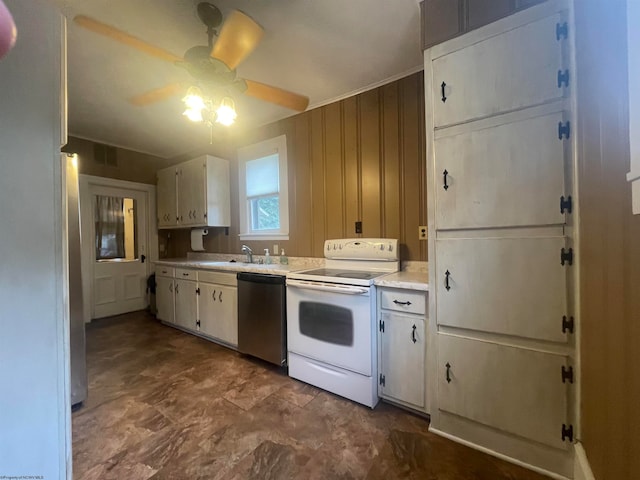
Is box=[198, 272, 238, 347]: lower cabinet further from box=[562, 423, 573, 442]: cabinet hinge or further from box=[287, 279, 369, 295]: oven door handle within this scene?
box=[562, 423, 573, 442]: cabinet hinge

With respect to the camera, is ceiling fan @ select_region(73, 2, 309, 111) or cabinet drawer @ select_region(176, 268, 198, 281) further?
cabinet drawer @ select_region(176, 268, 198, 281)

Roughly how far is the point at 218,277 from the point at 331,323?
5.03 ft

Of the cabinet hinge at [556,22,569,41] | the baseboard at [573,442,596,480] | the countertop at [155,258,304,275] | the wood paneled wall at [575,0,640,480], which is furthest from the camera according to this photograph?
the countertop at [155,258,304,275]

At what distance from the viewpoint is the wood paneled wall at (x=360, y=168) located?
2.35 metres

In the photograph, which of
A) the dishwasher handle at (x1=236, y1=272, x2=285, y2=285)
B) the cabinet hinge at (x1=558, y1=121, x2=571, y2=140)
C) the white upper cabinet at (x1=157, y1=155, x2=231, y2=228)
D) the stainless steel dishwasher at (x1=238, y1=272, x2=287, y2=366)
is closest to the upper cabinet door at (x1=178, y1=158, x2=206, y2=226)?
the white upper cabinet at (x1=157, y1=155, x2=231, y2=228)

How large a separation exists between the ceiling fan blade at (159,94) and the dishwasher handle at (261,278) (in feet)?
5.29

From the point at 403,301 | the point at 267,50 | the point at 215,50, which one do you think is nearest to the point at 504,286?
the point at 403,301

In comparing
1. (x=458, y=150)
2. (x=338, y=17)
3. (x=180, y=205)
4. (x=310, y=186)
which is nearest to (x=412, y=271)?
(x=458, y=150)

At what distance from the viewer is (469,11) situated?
1535mm

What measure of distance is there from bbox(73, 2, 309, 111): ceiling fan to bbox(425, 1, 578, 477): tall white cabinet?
3.67 feet

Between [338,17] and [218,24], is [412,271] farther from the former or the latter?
[218,24]

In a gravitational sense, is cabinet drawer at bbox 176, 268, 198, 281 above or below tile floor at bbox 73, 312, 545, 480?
above

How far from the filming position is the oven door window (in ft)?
6.46

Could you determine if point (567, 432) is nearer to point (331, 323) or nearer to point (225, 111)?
point (331, 323)
